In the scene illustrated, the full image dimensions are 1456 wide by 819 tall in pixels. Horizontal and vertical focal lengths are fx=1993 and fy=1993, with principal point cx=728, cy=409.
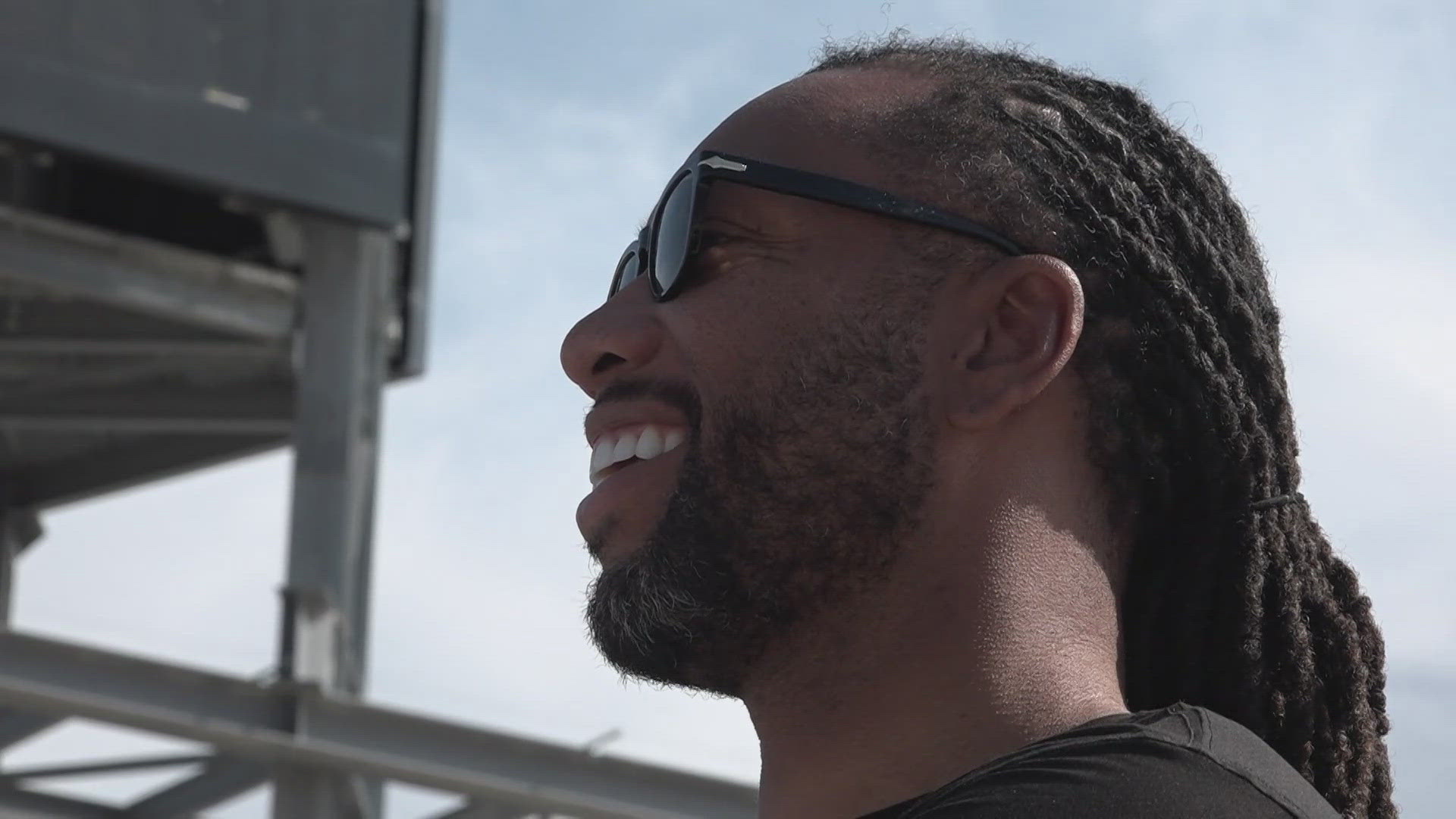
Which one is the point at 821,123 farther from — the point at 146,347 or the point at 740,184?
the point at 146,347

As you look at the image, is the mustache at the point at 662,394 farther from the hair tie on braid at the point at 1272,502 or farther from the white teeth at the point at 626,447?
the hair tie on braid at the point at 1272,502

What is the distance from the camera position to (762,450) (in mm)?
2678

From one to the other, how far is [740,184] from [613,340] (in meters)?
0.29

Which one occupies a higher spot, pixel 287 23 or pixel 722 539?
pixel 287 23

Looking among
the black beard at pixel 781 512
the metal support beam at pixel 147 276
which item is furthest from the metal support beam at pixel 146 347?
the black beard at pixel 781 512

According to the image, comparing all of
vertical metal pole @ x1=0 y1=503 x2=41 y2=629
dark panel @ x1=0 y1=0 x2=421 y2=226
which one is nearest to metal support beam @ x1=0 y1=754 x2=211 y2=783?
dark panel @ x1=0 y1=0 x2=421 y2=226

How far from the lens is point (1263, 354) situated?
2.83m

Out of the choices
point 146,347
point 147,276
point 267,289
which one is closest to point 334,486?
point 267,289

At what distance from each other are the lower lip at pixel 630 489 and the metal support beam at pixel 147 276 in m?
9.46

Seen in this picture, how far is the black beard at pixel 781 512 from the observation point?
264 centimetres

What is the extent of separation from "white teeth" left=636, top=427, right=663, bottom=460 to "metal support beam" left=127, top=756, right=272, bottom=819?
7981 mm

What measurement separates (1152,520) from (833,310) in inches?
20.7

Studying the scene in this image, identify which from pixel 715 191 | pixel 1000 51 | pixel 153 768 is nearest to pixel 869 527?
pixel 715 191

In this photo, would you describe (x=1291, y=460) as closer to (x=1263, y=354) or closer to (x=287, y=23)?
(x=1263, y=354)
